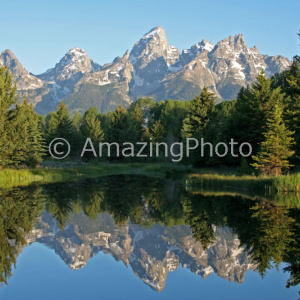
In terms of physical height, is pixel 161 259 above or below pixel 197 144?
below

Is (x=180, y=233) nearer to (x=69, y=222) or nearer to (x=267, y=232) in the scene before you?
(x=267, y=232)

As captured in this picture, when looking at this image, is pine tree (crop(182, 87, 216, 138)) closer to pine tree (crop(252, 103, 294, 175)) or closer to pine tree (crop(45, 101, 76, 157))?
pine tree (crop(45, 101, 76, 157))

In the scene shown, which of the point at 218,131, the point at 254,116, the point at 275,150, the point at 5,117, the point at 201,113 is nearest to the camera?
the point at 275,150

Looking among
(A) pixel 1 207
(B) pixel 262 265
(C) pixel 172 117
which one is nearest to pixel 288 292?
(B) pixel 262 265

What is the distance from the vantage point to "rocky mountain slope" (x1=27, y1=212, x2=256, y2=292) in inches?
339

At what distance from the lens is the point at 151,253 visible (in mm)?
10055

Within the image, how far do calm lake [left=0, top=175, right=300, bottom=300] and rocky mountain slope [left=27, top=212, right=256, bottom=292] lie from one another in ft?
0.08

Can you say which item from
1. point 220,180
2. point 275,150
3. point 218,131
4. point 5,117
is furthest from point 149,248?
point 218,131

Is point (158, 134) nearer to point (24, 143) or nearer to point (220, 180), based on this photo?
point (24, 143)

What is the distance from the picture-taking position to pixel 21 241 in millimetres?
10914

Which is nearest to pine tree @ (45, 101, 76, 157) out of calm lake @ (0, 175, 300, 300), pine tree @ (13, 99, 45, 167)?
pine tree @ (13, 99, 45, 167)

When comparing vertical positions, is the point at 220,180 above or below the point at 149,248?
above

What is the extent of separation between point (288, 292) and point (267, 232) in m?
4.34

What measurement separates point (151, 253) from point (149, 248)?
1.45 feet
